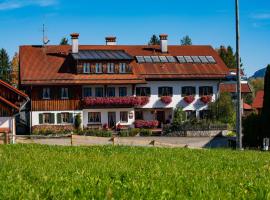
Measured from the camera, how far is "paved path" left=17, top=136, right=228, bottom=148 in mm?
31328

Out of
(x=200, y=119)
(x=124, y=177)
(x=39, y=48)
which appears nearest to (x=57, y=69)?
(x=39, y=48)

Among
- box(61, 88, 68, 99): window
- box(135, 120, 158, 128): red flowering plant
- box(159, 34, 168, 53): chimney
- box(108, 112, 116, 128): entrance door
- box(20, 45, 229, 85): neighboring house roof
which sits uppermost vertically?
box(159, 34, 168, 53): chimney

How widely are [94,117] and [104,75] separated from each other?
4.47 m

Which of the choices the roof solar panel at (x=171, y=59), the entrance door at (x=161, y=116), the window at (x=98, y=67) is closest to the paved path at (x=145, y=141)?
the entrance door at (x=161, y=116)

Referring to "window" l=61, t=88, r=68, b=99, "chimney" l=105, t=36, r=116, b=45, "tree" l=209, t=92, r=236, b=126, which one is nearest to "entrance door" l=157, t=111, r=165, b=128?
"tree" l=209, t=92, r=236, b=126

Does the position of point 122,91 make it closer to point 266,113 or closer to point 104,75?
point 104,75

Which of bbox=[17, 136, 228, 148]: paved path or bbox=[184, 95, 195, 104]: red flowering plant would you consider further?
bbox=[184, 95, 195, 104]: red flowering plant

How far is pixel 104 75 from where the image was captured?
191 ft

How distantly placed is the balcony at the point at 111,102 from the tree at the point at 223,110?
7.85 m

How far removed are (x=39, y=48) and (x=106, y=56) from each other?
8.47m

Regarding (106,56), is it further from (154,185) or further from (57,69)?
(154,185)

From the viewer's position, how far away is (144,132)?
5553 centimetres

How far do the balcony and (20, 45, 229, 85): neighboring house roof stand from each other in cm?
175

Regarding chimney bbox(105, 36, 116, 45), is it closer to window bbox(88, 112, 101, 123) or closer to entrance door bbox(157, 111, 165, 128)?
entrance door bbox(157, 111, 165, 128)
